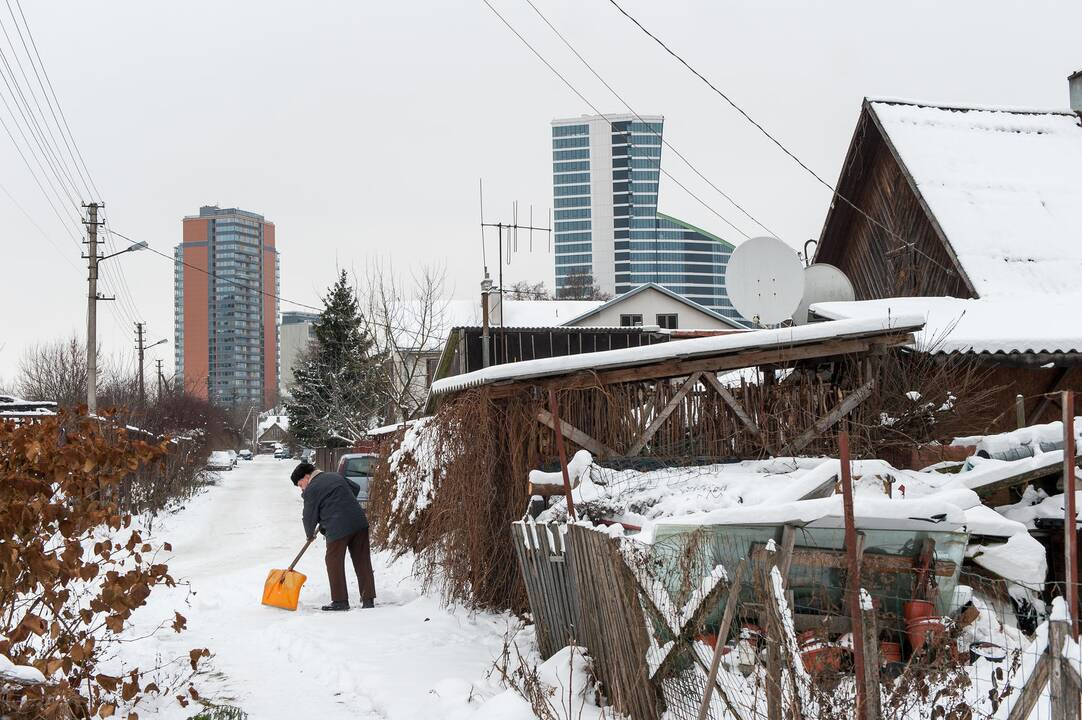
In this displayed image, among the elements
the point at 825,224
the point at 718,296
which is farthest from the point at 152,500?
the point at 718,296

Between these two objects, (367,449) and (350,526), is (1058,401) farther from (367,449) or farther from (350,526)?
(367,449)

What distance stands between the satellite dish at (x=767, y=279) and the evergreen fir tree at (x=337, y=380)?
28059mm

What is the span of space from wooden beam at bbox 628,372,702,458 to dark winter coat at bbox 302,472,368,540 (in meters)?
3.08

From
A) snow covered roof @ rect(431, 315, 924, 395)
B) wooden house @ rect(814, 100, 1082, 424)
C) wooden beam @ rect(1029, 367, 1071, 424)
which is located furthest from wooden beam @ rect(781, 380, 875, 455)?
wooden beam @ rect(1029, 367, 1071, 424)

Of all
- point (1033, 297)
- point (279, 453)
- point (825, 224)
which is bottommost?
point (279, 453)

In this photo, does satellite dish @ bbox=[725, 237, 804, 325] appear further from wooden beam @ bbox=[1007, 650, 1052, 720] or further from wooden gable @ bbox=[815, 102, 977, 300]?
wooden beam @ bbox=[1007, 650, 1052, 720]

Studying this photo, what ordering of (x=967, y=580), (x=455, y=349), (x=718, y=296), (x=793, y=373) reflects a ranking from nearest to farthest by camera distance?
(x=967, y=580)
(x=793, y=373)
(x=455, y=349)
(x=718, y=296)

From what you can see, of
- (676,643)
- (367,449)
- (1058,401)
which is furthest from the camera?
(367,449)

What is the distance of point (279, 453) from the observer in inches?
3757

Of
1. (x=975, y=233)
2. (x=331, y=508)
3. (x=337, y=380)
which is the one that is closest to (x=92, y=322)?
(x=337, y=380)

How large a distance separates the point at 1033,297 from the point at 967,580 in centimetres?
953

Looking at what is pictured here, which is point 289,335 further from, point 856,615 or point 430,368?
point 856,615

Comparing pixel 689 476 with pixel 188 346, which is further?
pixel 188 346

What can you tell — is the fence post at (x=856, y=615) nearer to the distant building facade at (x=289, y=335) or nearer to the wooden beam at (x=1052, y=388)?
the wooden beam at (x=1052, y=388)
